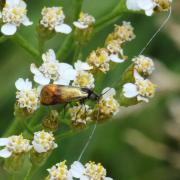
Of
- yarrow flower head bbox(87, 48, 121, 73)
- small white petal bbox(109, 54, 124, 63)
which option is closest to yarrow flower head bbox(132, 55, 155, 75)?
small white petal bbox(109, 54, 124, 63)

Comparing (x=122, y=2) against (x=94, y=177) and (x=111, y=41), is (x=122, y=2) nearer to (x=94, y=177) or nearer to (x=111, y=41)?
(x=111, y=41)

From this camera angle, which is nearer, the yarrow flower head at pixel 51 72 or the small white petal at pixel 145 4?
the yarrow flower head at pixel 51 72

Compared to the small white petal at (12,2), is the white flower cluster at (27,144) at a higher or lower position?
lower

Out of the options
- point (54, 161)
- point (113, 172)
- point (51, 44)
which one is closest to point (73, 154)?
point (54, 161)

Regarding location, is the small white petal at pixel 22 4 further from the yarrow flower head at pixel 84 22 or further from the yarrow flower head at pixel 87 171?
the yarrow flower head at pixel 87 171

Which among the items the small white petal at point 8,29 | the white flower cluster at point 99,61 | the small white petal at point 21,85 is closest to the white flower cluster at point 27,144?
the small white petal at point 21,85

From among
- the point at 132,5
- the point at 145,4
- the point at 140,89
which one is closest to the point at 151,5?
the point at 145,4
